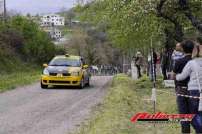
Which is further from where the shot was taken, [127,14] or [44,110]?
[127,14]

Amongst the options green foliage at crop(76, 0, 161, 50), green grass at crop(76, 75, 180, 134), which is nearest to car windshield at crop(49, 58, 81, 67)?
green foliage at crop(76, 0, 161, 50)

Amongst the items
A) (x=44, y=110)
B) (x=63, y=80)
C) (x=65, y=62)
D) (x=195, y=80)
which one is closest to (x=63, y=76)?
(x=63, y=80)

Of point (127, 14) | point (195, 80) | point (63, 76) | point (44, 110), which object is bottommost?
point (44, 110)

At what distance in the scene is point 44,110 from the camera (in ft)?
51.9

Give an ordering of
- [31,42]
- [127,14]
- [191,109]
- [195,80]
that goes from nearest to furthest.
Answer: [195,80] → [191,109] → [127,14] → [31,42]

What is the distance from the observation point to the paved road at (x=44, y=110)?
12.4 m

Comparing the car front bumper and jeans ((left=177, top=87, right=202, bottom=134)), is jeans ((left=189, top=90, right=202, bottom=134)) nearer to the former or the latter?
jeans ((left=177, top=87, right=202, bottom=134))

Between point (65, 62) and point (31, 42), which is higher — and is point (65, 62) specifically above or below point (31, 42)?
below

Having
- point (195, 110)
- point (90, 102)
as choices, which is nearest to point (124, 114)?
point (90, 102)

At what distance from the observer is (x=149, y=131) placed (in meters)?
12.0

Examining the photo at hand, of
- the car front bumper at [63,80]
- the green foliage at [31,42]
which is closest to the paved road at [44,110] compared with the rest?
the car front bumper at [63,80]

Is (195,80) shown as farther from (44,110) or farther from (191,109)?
(44,110)

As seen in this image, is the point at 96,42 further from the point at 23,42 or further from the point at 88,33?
the point at 23,42

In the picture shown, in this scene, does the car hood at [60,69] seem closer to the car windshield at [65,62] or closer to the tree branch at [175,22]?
the car windshield at [65,62]
